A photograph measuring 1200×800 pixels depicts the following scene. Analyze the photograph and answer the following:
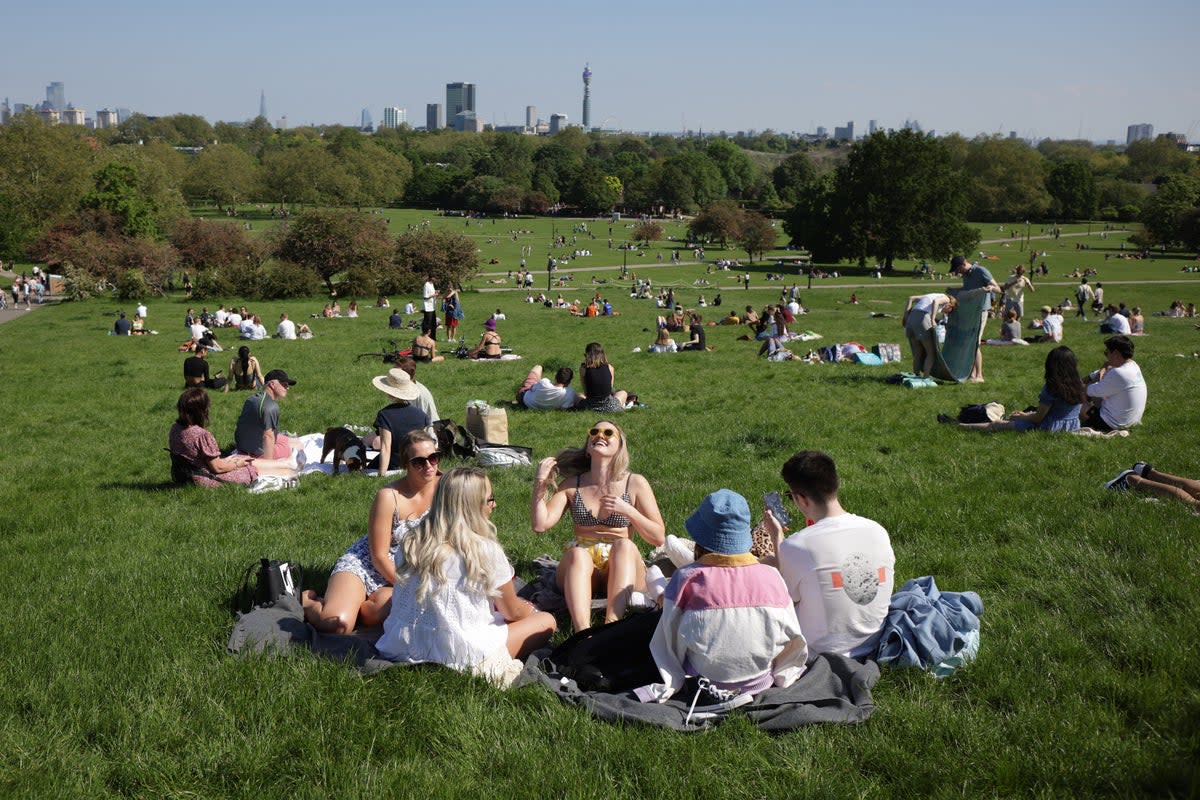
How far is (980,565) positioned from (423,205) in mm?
123094

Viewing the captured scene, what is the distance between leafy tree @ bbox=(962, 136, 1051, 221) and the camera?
A: 105438 mm

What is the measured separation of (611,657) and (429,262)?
4096 centimetres

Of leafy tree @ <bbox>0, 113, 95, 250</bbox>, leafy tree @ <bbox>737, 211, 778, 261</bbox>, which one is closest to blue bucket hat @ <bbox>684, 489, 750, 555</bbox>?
leafy tree @ <bbox>0, 113, 95, 250</bbox>

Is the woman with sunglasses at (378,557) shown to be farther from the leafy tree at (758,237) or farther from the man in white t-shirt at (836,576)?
the leafy tree at (758,237)

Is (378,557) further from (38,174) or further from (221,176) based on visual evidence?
(221,176)

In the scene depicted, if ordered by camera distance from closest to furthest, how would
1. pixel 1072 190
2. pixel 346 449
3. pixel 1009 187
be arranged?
pixel 346 449
pixel 1009 187
pixel 1072 190

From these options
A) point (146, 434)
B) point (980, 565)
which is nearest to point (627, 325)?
point (146, 434)

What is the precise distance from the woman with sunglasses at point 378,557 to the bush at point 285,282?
37.5 meters

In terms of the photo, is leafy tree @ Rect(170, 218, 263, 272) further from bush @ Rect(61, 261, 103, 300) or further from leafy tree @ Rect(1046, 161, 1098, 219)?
leafy tree @ Rect(1046, 161, 1098, 219)

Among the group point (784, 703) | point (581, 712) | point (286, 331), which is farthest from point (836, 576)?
point (286, 331)

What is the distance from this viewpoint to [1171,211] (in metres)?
77.8

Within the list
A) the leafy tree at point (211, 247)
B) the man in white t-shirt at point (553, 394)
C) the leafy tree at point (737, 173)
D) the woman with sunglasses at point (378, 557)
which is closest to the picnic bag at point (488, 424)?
the man in white t-shirt at point (553, 394)

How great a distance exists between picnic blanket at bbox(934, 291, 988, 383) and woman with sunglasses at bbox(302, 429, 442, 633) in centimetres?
1023

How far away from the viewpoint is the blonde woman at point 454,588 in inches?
192
